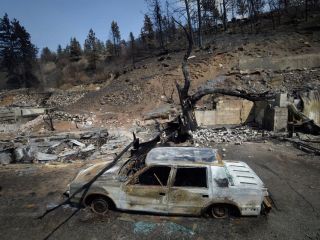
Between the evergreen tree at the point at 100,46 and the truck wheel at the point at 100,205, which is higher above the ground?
the evergreen tree at the point at 100,46

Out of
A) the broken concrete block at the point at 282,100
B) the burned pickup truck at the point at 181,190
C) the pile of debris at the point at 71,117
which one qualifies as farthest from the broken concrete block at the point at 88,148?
the broken concrete block at the point at 282,100

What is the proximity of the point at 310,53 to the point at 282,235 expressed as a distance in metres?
25.7

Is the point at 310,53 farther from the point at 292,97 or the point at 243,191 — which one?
the point at 243,191

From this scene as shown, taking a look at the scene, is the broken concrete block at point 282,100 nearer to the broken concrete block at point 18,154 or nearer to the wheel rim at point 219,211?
the wheel rim at point 219,211

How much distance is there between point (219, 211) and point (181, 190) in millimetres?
931

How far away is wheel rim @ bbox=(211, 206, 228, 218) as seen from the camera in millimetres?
5734

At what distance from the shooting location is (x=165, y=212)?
5844 millimetres

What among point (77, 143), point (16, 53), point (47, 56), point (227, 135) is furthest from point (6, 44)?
point (227, 135)

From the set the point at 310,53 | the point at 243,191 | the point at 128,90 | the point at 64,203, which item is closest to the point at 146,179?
the point at 243,191

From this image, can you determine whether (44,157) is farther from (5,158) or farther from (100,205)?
(100,205)

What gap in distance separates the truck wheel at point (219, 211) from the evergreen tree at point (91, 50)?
52.8 metres

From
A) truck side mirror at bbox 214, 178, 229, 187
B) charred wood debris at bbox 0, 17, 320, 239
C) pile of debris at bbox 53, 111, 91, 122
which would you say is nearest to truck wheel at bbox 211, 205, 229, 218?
truck side mirror at bbox 214, 178, 229, 187

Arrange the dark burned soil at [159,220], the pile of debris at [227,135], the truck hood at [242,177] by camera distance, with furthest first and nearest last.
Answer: the pile of debris at [227,135]
the truck hood at [242,177]
the dark burned soil at [159,220]

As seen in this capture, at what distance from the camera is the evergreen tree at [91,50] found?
55.7 metres
